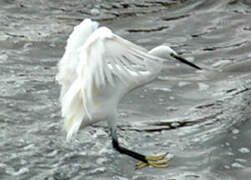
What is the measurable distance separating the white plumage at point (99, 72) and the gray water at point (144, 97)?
63cm

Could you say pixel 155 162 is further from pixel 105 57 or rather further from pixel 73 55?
pixel 105 57

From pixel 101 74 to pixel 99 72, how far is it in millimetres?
31

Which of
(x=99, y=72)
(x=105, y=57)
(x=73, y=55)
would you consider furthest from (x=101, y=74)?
(x=73, y=55)

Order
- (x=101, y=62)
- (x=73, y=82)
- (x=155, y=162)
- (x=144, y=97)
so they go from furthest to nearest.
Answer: (x=144, y=97), (x=155, y=162), (x=73, y=82), (x=101, y=62)

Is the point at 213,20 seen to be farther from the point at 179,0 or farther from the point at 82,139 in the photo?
the point at 82,139

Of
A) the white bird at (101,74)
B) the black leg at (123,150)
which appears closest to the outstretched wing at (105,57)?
the white bird at (101,74)

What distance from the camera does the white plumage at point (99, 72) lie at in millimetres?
5227

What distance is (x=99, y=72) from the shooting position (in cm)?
526

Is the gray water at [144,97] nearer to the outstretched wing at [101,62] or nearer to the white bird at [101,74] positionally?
the white bird at [101,74]

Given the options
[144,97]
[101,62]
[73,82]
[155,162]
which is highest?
[101,62]

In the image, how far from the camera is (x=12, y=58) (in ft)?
29.5

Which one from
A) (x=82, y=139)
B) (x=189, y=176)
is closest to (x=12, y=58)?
(x=82, y=139)

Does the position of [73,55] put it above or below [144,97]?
above

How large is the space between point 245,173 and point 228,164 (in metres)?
0.25
